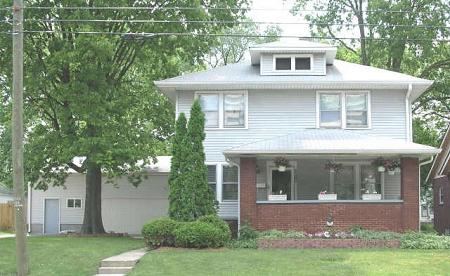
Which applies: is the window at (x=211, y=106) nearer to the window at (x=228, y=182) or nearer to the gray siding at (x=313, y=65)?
the window at (x=228, y=182)

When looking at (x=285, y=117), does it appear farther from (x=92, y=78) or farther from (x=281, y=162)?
(x=92, y=78)

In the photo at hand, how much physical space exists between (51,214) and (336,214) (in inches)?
815

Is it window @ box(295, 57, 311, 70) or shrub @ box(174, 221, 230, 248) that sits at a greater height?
window @ box(295, 57, 311, 70)

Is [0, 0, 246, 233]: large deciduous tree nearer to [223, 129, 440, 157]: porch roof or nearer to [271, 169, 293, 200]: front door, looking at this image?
[223, 129, 440, 157]: porch roof

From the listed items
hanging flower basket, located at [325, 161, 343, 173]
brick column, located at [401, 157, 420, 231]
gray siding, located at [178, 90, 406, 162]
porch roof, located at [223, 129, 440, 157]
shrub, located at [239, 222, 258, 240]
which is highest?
gray siding, located at [178, 90, 406, 162]

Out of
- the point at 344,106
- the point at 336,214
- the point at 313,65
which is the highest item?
the point at 313,65

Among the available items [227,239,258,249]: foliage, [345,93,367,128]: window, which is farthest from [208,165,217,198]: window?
[345,93,367,128]: window

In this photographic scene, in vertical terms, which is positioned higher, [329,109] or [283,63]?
[283,63]

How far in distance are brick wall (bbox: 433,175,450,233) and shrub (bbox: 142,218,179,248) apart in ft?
55.5

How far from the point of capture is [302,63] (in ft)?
90.7

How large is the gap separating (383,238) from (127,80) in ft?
55.2

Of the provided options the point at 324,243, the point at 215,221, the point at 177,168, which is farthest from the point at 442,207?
the point at 177,168

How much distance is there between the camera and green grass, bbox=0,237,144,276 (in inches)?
657

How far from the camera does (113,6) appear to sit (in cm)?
2650
